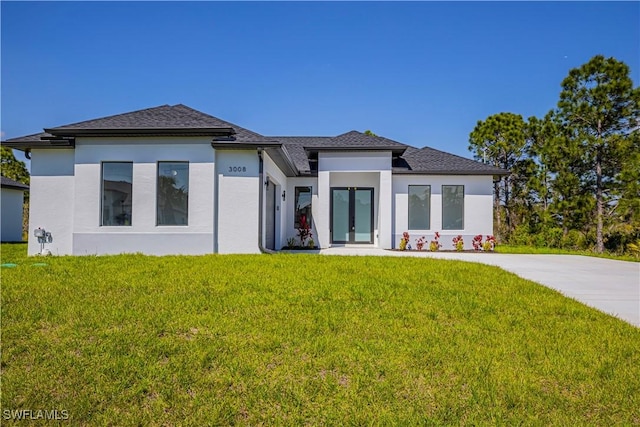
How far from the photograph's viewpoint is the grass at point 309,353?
2.99 m

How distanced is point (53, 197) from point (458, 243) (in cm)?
1467

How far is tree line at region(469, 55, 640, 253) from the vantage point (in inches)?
655

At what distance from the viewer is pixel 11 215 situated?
19.8 meters

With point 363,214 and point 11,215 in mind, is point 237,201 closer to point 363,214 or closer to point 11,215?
point 363,214

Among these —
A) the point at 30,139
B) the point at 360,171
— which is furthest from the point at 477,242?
the point at 30,139

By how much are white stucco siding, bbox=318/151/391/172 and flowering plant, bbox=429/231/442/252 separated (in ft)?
11.7

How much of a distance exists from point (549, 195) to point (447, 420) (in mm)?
20869

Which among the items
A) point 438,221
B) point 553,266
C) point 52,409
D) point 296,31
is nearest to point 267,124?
point 296,31

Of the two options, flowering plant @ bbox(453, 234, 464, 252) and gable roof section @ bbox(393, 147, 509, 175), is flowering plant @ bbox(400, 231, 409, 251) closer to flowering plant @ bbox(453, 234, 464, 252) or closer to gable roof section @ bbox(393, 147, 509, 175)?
flowering plant @ bbox(453, 234, 464, 252)

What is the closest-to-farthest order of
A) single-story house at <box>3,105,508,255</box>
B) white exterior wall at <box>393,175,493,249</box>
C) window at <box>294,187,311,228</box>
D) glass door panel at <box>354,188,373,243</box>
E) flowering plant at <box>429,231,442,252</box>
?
single-story house at <box>3,105,508,255</box>
flowering plant at <box>429,231,442,252</box>
white exterior wall at <box>393,175,493,249</box>
window at <box>294,187,311,228</box>
glass door panel at <box>354,188,373,243</box>

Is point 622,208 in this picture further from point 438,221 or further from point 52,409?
point 52,409

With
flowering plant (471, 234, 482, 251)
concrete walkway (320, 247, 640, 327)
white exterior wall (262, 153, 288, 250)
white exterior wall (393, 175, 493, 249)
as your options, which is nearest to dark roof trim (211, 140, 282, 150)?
white exterior wall (262, 153, 288, 250)

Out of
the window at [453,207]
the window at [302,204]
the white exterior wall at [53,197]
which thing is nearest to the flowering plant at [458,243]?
the window at [453,207]

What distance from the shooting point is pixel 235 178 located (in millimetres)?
10508
